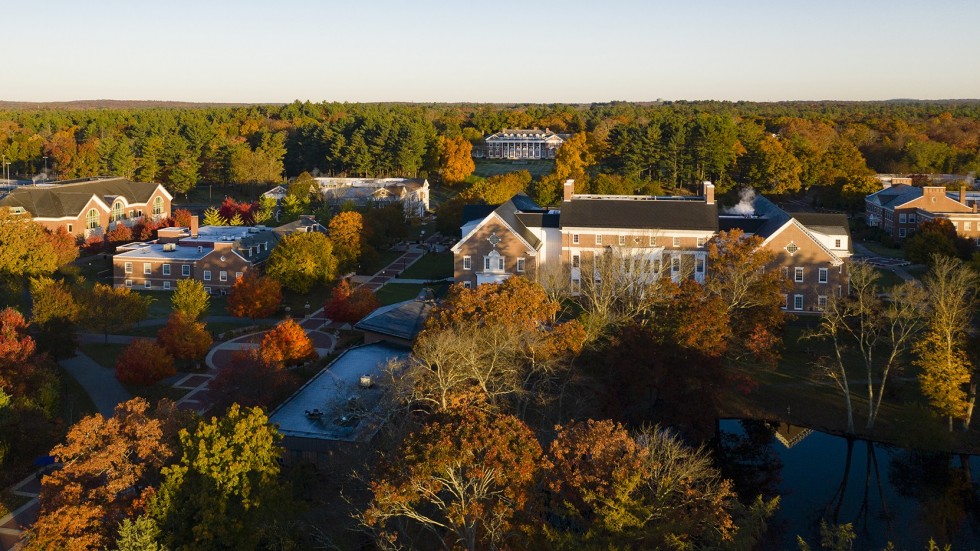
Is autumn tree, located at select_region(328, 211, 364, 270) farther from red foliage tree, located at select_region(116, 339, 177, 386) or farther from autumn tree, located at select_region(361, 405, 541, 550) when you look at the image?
autumn tree, located at select_region(361, 405, 541, 550)

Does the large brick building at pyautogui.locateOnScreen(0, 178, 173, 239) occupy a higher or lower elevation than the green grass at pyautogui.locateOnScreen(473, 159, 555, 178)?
lower

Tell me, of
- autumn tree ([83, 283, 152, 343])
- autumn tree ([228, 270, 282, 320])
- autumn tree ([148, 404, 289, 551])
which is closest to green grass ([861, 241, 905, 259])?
autumn tree ([228, 270, 282, 320])

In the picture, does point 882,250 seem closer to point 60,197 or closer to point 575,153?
point 575,153

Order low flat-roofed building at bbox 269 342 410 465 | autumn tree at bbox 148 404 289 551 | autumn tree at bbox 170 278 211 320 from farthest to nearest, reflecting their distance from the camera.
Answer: autumn tree at bbox 170 278 211 320
low flat-roofed building at bbox 269 342 410 465
autumn tree at bbox 148 404 289 551

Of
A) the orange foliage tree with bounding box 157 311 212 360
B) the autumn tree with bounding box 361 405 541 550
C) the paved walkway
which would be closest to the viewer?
the autumn tree with bounding box 361 405 541 550

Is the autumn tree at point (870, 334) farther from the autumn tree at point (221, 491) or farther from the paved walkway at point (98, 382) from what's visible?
the paved walkway at point (98, 382)

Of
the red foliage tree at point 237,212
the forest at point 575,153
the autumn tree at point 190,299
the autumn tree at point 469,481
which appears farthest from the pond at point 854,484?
the red foliage tree at point 237,212

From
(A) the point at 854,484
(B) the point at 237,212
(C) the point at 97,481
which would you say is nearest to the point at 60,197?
(B) the point at 237,212

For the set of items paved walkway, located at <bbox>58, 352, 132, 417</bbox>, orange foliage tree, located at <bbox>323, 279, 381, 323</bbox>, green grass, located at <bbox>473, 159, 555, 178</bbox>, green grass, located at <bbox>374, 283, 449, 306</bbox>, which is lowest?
paved walkway, located at <bbox>58, 352, 132, 417</bbox>

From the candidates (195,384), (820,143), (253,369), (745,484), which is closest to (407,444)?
(253,369)
